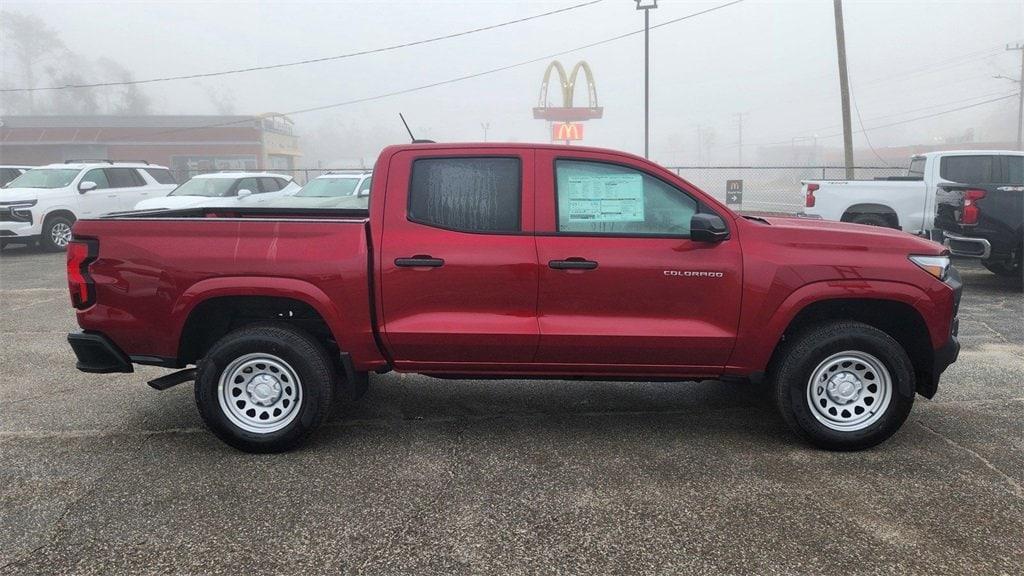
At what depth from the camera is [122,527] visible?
307cm

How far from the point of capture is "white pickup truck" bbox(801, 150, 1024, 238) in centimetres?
1074

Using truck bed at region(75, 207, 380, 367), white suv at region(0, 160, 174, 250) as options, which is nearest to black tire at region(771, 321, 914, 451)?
truck bed at region(75, 207, 380, 367)

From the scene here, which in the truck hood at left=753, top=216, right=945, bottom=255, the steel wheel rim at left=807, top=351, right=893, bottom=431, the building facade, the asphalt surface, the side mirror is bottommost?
the asphalt surface

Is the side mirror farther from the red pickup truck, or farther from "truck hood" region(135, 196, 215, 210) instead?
"truck hood" region(135, 196, 215, 210)

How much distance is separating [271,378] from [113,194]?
1321cm

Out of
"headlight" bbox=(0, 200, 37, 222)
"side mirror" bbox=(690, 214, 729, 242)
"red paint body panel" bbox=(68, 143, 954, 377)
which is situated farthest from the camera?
"headlight" bbox=(0, 200, 37, 222)

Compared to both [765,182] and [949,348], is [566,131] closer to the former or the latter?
[765,182]

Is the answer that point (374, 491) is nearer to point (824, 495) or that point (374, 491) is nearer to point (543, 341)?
point (543, 341)

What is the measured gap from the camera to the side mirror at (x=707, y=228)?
3.65m

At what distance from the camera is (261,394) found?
3.90m

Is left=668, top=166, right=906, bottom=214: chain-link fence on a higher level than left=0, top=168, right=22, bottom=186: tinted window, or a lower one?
lower

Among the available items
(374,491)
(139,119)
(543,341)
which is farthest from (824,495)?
(139,119)

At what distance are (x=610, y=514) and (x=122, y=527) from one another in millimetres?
2247

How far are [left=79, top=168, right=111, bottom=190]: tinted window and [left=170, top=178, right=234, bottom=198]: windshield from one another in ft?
5.95
